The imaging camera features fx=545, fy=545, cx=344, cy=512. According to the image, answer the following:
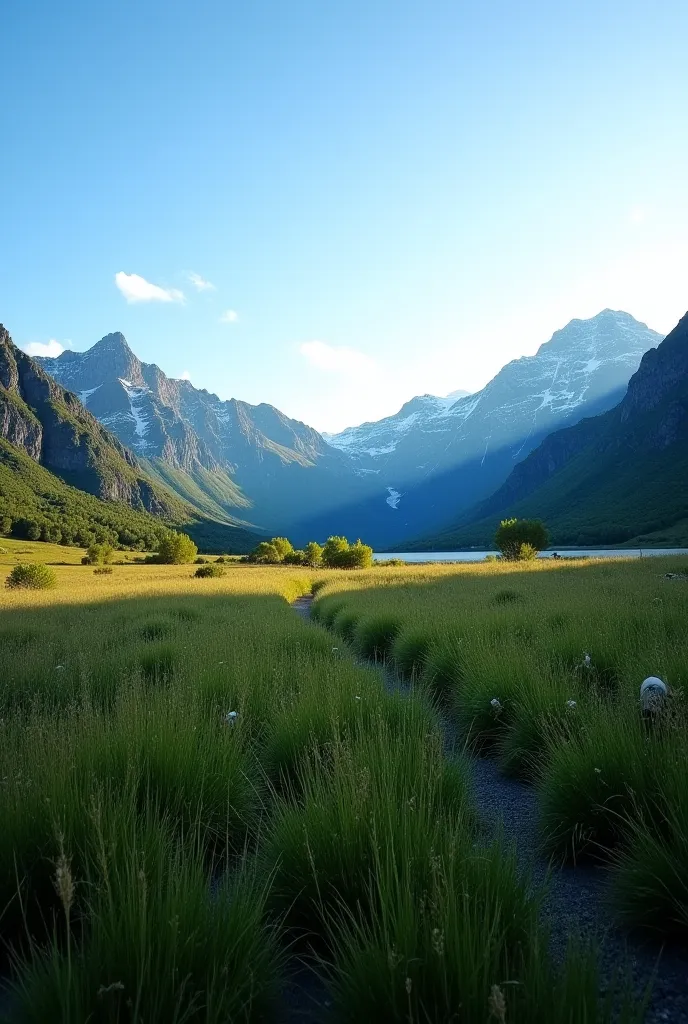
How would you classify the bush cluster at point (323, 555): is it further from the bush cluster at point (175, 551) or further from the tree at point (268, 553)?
the bush cluster at point (175, 551)

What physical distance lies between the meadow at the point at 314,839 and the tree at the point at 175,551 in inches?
3212

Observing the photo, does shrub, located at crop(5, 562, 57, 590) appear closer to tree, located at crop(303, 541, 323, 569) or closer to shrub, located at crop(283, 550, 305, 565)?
tree, located at crop(303, 541, 323, 569)

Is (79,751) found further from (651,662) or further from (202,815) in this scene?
(651,662)

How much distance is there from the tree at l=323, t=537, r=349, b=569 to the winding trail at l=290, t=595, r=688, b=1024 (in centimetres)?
5908

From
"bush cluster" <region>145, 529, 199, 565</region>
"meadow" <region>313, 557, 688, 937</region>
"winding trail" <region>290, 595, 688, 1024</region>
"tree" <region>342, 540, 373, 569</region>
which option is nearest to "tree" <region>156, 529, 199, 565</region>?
"bush cluster" <region>145, 529, 199, 565</region>

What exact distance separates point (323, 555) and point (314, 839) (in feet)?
224

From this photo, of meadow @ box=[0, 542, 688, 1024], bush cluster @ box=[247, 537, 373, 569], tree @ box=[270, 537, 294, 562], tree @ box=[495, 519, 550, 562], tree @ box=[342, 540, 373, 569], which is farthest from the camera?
tree @ box=[270, 537, 294, 562]

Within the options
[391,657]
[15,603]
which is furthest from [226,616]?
[15,603]

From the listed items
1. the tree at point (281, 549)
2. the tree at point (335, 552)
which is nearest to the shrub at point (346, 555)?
the tree at point (335, 552)

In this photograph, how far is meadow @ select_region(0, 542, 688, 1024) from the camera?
6.79 feet

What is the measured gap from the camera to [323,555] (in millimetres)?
71188

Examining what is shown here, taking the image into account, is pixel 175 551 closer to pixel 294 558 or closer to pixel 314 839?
pixel 294 558

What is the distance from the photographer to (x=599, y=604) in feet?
38.9

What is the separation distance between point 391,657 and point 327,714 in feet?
21.0
